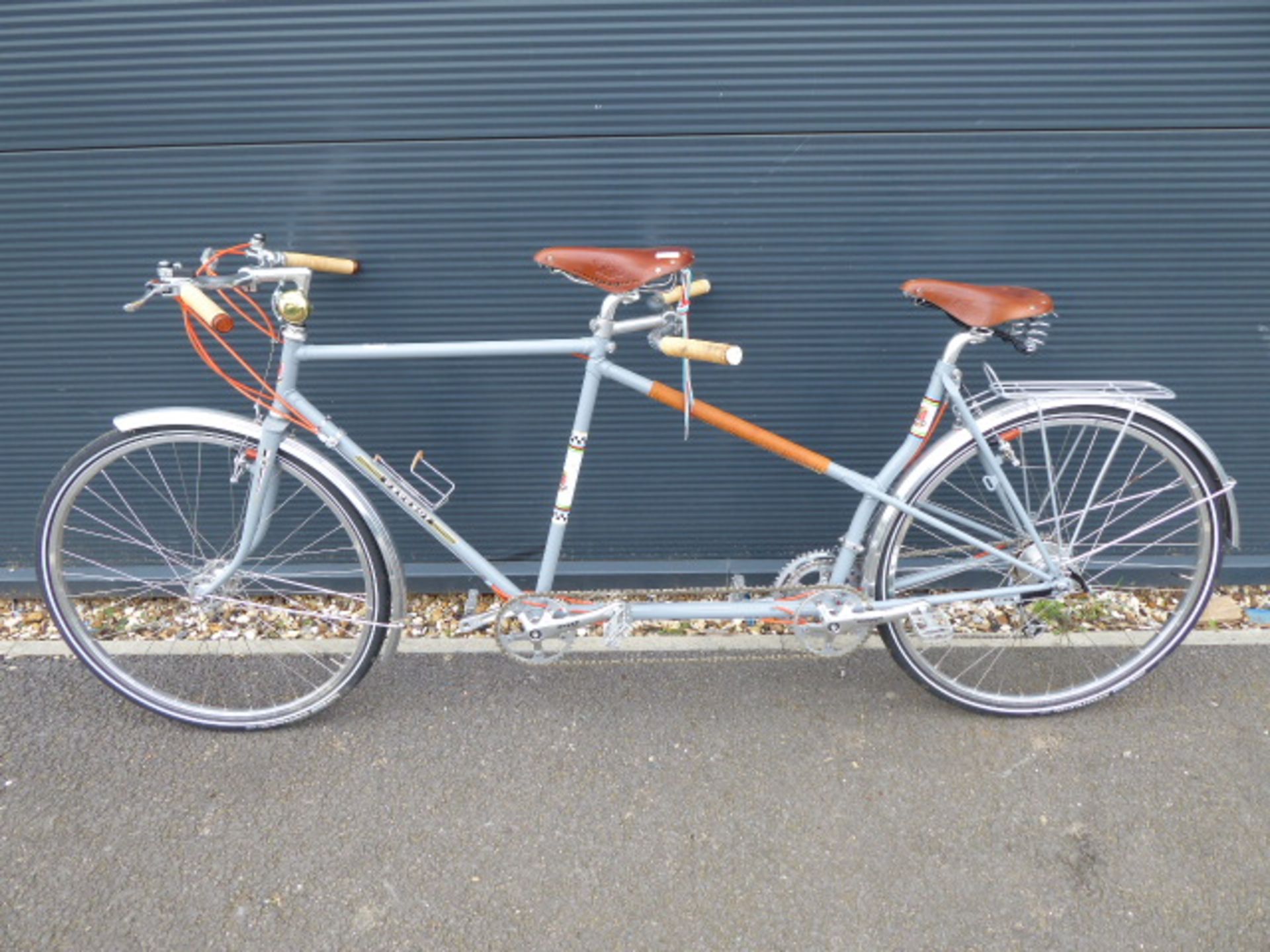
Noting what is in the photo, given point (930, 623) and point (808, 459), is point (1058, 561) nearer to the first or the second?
point (930, 623)

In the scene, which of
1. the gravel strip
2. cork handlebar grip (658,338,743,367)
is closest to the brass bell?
cork handlebar grip (658,338,743,367)

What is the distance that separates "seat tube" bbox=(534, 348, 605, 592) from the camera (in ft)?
7.46

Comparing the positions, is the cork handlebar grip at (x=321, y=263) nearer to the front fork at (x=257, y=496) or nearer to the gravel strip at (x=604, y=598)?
the front fork at (x=257, y=496)

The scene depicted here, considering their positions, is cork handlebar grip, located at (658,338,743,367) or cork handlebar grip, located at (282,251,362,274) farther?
cork handlebar grip, located at (282,251,362,274)

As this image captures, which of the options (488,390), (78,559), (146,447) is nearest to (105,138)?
(146,447)

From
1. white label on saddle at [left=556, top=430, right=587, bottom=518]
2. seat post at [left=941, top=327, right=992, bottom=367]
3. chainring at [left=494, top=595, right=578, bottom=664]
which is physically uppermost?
seat post at [left=941, top=327, right=992, bottom=367]

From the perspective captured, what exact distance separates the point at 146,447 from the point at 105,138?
95 centimetres

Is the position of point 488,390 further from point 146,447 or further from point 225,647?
point 225,647

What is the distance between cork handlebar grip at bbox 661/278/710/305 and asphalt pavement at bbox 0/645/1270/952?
1192mm

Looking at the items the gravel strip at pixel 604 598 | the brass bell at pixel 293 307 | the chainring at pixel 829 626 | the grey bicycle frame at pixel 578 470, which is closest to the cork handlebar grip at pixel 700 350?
the grey bicycle frame at pixel 578 470

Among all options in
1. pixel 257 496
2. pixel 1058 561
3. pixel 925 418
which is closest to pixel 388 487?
pixel 257 496

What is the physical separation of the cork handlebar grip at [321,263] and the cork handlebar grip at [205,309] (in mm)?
295

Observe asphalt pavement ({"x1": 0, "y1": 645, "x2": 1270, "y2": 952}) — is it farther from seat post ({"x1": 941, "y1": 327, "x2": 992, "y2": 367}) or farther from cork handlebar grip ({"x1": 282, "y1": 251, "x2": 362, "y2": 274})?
cork handlebar grip ({"x1": 282, "y1": 251, "x2": 362, "y2": 274})

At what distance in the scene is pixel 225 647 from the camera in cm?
298
